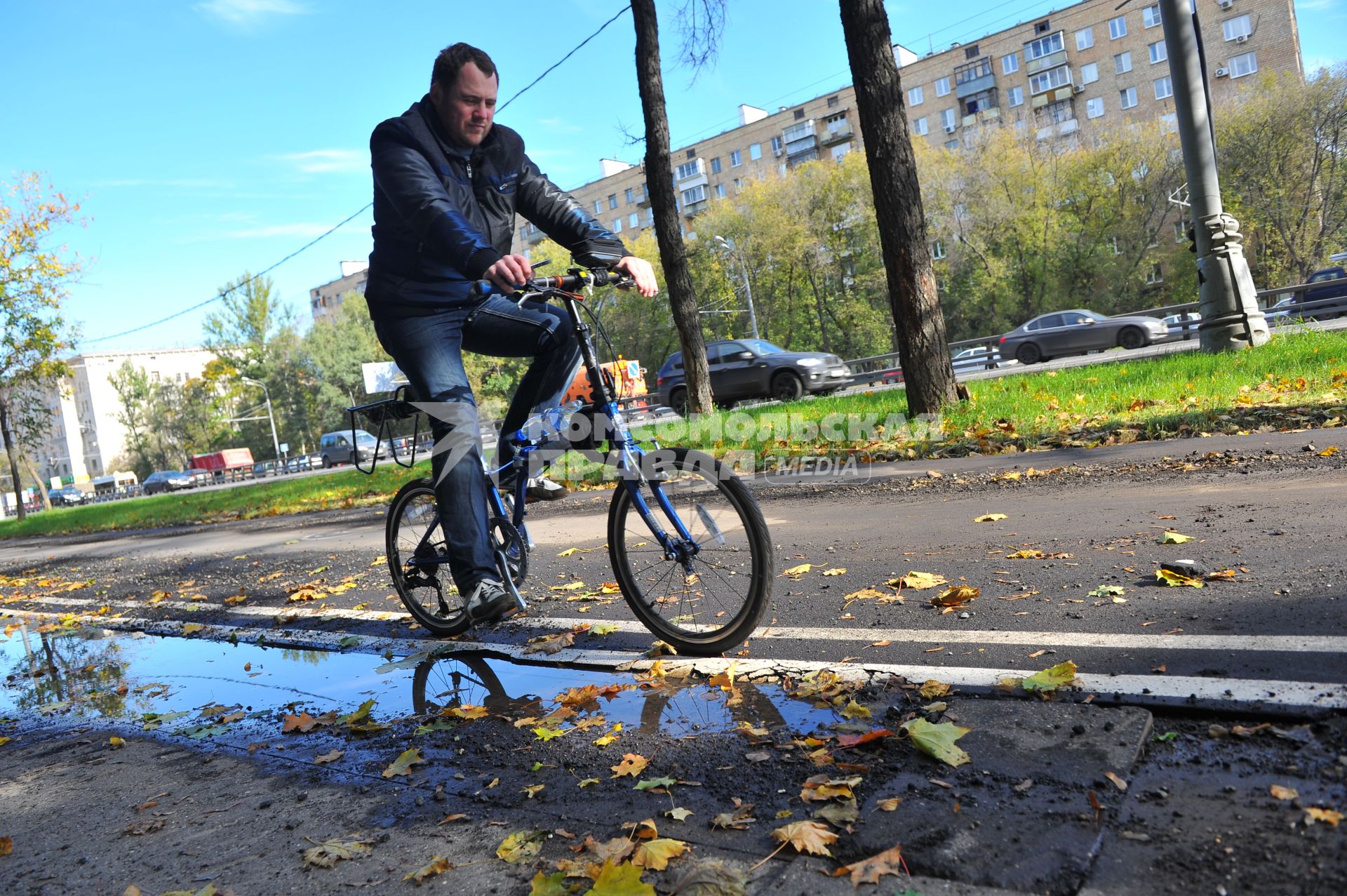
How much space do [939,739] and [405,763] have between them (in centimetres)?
149

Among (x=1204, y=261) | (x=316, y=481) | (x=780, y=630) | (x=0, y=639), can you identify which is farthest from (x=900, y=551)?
(x=316, y=481)

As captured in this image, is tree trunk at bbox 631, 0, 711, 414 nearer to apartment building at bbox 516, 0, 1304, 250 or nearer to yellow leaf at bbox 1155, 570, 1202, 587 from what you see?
yellow leaf at bbox 1155, 570, 1202, 587

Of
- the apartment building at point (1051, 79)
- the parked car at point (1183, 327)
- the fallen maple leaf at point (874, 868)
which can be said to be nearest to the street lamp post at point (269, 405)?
the apartment building at point (1051, 79)

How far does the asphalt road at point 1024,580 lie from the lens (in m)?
2.64

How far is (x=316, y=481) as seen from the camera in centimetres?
1936

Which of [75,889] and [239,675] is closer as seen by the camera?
[75,889]

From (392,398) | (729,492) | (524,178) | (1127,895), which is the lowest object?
(1127,895)

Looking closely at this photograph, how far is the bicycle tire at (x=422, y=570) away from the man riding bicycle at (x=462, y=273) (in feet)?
1.43

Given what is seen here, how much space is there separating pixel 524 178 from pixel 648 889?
3.08 m

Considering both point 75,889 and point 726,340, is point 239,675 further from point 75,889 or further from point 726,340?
point 726,340

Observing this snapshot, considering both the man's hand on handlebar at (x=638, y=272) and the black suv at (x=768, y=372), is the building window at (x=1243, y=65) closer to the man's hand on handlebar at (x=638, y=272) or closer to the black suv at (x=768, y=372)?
the black suv at (x=768, y=372)

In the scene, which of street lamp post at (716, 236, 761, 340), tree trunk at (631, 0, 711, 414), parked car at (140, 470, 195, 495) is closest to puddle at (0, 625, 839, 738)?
tree trunk at (631, 0, 711, 414)

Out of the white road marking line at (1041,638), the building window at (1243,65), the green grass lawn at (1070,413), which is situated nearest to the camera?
the white road marking line at (1041,638)

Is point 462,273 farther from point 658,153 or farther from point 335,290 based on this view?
point 335,290
